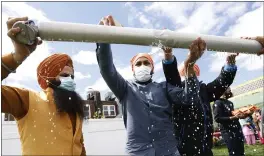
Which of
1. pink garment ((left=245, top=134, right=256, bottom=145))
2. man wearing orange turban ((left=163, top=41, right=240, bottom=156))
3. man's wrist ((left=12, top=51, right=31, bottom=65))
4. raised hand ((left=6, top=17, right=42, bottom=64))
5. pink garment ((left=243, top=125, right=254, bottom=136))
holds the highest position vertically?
raised hand ((left=6, top=17, right=42, bottom=64))

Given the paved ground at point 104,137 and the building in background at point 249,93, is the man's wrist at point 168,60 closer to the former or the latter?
the paved ground at point 104,137

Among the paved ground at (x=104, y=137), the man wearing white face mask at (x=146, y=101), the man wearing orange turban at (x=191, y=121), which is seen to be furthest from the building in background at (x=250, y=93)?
the man wearing white face mask at (x=146, y=101)

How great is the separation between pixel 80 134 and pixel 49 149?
43cm

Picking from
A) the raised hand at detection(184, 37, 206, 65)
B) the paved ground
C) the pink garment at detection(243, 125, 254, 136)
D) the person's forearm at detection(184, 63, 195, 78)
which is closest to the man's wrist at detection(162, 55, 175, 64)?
the person's forearm at detection(184, 63, 195, 78)

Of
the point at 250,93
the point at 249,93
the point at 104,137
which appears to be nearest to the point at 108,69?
the point at 104,137

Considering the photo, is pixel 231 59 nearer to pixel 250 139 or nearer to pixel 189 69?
pixel 189 69

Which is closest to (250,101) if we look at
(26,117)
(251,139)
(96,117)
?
(251,139)

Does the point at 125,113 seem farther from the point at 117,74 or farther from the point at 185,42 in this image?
the point at 185,42

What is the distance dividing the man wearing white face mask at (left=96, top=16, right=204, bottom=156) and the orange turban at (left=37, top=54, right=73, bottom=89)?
0.47m

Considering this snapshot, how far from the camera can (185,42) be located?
3299 millimetres

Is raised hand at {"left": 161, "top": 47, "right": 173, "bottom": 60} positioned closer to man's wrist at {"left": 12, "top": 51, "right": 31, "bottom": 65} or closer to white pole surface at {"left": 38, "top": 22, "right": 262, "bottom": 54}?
white pole surface at {"left": 38, "top": 22, "right": 262, "bottom": 54}

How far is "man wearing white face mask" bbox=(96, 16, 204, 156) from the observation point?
351 cm

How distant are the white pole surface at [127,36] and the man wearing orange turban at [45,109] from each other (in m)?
0.18

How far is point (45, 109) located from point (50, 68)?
62 centimetres
